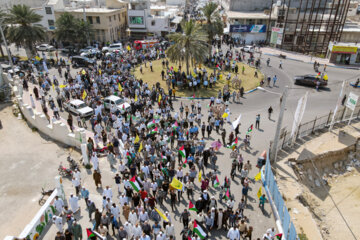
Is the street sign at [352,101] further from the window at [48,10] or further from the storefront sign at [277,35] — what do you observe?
the window at [48,10]

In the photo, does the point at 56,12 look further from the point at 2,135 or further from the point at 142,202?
the point at 142,202

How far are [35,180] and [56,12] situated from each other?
138ft

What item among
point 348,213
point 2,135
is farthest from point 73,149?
point 348,213

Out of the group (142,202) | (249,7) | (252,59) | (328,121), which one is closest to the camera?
(142,202)

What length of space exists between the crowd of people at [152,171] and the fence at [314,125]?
9.54 ft

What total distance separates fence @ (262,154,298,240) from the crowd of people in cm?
69

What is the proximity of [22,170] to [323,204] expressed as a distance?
66.0 feet

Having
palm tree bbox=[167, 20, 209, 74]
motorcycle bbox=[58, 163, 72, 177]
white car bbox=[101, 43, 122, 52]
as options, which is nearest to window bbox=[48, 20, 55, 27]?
white car bbox=[101, 43, 122, 52]

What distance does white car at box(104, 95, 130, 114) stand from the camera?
24378 millimetres

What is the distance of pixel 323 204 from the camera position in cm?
1803

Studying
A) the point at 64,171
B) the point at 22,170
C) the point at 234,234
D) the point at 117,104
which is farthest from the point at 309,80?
the point at 22,170

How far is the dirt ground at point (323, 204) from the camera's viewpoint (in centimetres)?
1527

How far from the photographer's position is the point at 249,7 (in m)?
61.4

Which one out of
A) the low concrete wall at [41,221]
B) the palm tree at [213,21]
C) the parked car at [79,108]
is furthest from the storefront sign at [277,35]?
the low concrete wall at [41,221]
